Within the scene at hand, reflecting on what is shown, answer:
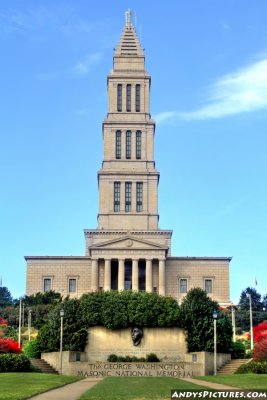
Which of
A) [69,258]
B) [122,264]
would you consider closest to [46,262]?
[69,258]

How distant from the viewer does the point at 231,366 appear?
5594 cm

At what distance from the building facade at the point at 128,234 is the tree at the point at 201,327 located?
53.2 m

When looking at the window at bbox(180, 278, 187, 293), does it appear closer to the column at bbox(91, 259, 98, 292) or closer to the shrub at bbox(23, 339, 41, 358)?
the column at bbox(91, 259, 98, 292)

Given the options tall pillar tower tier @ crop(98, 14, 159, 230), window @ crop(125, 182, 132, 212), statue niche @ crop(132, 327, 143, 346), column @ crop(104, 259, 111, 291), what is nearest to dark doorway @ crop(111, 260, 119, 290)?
column @ crop(104, 259, 111, 291)

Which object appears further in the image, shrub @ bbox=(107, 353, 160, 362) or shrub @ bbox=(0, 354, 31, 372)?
shrub @ bbox=(107, 353, 160, 362)

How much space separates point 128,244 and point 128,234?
2070 mm

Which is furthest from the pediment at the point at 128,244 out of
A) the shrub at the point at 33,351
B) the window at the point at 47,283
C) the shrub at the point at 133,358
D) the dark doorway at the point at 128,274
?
the shrub at the point at 133,358

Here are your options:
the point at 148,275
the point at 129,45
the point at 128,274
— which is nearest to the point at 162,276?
the point at 148,275

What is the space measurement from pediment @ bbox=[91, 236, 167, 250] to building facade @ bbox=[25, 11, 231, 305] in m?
0.16

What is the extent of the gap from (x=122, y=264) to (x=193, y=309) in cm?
5593

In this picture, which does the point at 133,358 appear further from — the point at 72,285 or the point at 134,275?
the point at 72,285

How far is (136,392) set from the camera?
2878cm

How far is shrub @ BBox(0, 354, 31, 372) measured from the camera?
4866 centimetres

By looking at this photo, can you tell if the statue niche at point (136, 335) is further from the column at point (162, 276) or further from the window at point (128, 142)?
the window at point (128, 142)
